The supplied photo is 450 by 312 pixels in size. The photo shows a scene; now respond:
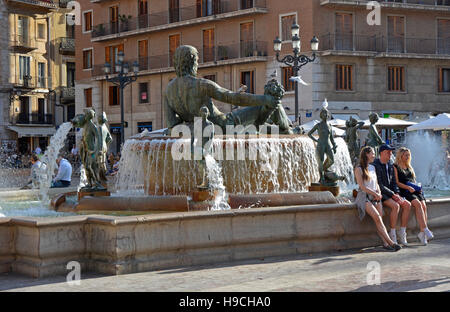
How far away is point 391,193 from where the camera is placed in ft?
29.3

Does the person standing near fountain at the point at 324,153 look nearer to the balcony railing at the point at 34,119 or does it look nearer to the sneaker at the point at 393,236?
the sneaker at the point at 393,236

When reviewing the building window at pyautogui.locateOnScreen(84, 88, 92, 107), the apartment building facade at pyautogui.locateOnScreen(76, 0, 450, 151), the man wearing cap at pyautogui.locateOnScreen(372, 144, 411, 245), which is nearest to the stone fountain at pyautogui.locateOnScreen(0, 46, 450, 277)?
the man wearing cap at pyautogui.locateOnScreen(372, 144, 411, 245)

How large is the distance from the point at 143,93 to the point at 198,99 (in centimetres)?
2952

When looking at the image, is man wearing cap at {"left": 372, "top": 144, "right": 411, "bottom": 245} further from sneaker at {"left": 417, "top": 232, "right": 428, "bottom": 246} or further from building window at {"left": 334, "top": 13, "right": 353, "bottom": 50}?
building window at {"left": 334, "top": 13, "right": 353, "bottom": 50}

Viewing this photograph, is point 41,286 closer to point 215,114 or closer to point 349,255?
point 349,255

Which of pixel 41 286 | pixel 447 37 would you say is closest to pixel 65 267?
pixel 41 286

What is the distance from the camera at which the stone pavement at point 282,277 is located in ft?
20.5

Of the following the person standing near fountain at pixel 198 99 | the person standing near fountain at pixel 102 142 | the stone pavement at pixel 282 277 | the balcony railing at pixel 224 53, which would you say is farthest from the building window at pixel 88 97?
the stone pavement at pixel 282 277

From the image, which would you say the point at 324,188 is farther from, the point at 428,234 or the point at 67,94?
the point at 67,94

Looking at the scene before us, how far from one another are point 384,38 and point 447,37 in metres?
3.64

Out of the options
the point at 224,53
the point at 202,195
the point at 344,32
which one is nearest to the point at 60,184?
the point at 202,195

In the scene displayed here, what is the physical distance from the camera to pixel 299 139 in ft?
34.9

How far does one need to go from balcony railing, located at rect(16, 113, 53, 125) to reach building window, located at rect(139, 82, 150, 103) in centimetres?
1401

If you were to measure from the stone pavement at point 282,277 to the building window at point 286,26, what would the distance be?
26670 mm
